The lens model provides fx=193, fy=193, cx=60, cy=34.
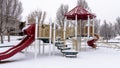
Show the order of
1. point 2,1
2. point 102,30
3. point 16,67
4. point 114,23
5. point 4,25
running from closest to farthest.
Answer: point 16,67
point 2,1
point 4,25
point 102,30
point 114,23

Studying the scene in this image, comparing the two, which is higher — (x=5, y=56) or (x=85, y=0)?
(x=85, y=0)

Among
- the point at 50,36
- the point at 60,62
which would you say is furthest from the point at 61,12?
the point at 60,62

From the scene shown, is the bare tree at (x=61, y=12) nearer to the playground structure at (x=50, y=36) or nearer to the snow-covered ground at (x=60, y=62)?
the playground structure at (x=50, y=36)

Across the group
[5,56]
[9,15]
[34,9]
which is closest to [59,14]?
[34,9]

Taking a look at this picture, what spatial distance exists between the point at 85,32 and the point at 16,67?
10.8 metres

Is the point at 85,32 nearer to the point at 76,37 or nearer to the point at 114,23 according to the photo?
the point at 76,37

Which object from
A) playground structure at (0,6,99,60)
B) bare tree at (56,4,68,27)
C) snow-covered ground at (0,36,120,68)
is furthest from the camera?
bare tree at (56,4,68,27)

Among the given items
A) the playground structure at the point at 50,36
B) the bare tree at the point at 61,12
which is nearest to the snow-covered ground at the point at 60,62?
the playground structure at the point at 50,36

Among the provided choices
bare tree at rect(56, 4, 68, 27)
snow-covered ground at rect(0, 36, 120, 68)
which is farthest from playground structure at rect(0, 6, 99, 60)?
bare tree at rect(56, 4, 68, 27)

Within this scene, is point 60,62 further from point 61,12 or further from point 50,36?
point 61,12

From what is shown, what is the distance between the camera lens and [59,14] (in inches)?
1737

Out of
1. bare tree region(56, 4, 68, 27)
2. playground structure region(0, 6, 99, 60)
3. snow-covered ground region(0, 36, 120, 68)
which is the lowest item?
snow-covered ground region(0, 36, 120, 68)

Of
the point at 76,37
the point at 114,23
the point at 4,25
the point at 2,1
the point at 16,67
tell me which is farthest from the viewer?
the point at 114,23

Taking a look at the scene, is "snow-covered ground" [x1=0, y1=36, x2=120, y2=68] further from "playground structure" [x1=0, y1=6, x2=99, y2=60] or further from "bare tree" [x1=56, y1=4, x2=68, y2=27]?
"bare tree" [x1=56, y1=4, x2=68, y2=27]
